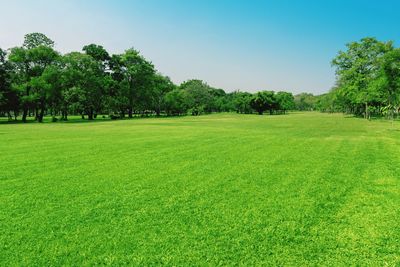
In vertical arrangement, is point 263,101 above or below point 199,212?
above

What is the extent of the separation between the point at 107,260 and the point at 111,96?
75807 millimetres

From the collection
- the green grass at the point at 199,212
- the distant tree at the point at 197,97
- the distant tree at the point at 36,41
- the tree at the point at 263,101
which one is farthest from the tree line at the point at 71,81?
the green grass at the point at 199,212

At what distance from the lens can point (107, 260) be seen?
4785 millimetres

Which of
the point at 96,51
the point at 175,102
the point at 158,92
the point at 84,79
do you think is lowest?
the point at 175,102

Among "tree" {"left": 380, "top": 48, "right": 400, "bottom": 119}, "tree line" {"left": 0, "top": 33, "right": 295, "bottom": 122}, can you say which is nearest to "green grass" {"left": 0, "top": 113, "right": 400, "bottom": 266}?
"tree" {"left": 380, "top": 48, "right": 400, "bottom": 119}

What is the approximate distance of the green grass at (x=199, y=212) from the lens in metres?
5.02

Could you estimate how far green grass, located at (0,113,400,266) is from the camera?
16.5 ft

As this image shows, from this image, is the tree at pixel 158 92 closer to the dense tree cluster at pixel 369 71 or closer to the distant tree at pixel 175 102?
the distant tree at pixel 175 102

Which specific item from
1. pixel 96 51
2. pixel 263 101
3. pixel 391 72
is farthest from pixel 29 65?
Result: pixel 263 101

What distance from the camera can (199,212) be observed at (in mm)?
6949

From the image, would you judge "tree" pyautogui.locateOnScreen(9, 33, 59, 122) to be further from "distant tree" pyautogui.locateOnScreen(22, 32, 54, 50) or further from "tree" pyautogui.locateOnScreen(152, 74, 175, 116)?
"tree" pyautogui.locateOnScreen(152, 74, 175, 116)

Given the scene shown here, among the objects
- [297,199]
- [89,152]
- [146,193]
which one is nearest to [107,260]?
[146,193]

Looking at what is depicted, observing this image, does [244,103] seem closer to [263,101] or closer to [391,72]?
[263,101]

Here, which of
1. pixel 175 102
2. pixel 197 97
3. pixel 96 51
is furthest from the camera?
pixel 197 97
